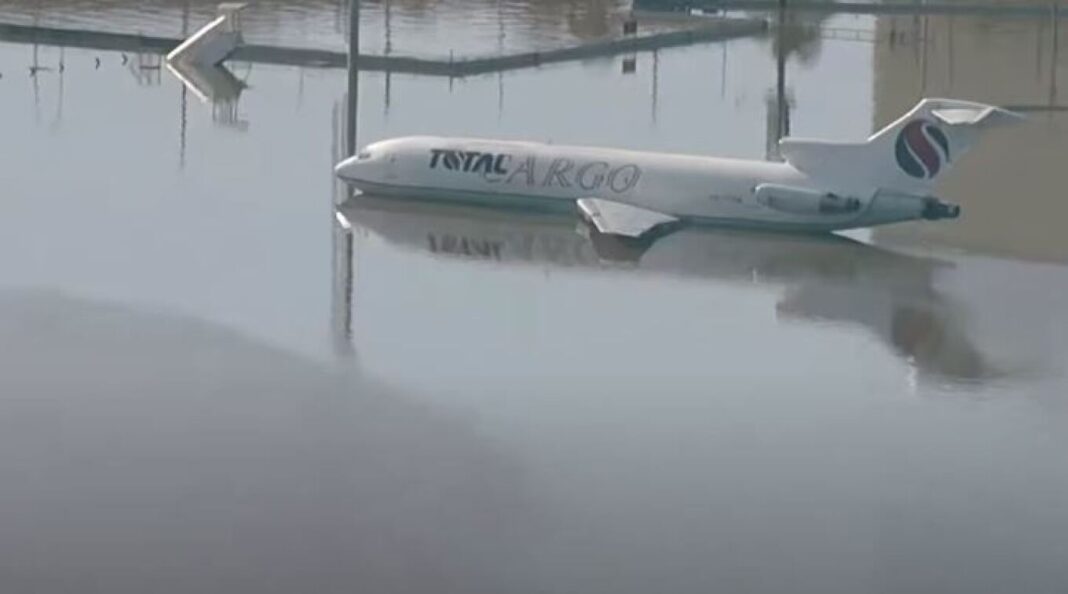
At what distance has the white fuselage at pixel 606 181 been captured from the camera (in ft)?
69.4

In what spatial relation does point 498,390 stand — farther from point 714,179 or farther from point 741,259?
point 714,179

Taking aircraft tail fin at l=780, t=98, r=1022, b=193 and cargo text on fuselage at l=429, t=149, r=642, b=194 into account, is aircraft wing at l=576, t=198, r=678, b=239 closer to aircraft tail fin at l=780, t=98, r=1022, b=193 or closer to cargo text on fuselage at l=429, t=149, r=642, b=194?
cargo text on fuselage at l=429, t=149, r=642, b=194

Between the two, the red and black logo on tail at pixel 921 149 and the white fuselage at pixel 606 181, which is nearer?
the red and black logo on tail at pixel 921 149

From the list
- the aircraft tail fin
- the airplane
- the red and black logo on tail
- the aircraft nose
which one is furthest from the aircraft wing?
the aircraft nose

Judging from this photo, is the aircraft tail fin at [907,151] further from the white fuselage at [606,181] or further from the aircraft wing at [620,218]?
the aircraft wing at [620,218]

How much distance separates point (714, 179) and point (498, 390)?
6.62m

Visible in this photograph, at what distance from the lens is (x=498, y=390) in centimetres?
1540

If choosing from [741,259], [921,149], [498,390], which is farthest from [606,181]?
[498,390]

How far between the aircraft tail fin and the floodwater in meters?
0.62

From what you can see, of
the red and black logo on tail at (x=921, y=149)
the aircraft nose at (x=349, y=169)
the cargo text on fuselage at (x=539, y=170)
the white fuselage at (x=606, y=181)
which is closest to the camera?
the red and black logo on tail at (x=921, y=149)

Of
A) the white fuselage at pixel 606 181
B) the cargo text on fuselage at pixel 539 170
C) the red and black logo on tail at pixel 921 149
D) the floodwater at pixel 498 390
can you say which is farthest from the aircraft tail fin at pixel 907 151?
the cargo text on fuselage at pixel 539 170

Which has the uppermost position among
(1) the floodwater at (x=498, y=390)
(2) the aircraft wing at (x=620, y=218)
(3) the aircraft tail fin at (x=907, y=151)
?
(3) the aircraft tail fin at (x=907, y=151)

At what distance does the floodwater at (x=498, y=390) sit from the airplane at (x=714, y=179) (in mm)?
257

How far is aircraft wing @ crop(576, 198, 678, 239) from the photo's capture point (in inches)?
825
